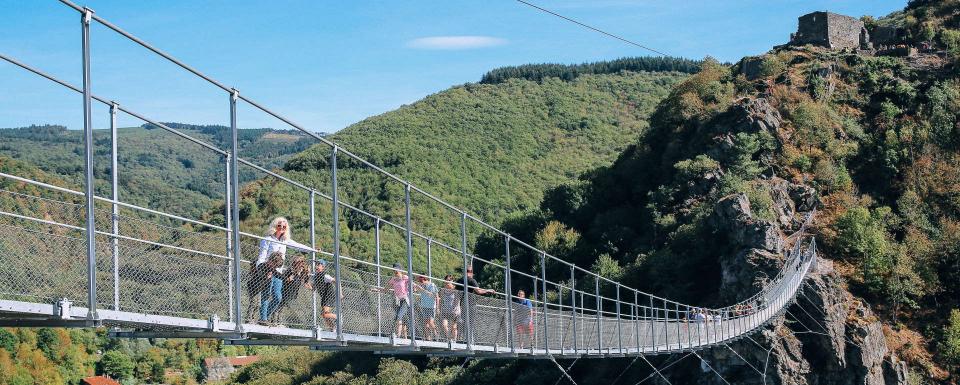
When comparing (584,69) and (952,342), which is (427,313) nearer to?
(952,342)

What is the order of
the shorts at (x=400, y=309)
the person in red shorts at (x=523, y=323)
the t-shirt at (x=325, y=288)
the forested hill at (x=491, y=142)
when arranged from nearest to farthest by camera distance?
the t-shirt at (x=325, y=288) < the shorts at (x=400, y=309) < the person in red shorts at (x=523, y=323) < the forested hill at (x=491, y=142)

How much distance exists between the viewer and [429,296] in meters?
11.2

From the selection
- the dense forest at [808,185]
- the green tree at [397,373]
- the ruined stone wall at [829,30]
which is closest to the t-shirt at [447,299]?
the dense forest at [808,185]

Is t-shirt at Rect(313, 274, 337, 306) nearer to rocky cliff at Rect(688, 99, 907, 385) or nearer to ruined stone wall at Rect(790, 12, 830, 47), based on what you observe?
rocky cliff at Rect(688, 99, 907, 385)

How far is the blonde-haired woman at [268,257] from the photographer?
827 cm

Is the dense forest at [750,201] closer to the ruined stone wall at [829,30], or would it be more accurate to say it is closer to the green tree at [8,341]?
the green tree at [8,341]

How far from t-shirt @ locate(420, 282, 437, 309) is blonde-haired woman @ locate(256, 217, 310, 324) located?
110 inches

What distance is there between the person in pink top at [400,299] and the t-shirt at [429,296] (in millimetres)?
306

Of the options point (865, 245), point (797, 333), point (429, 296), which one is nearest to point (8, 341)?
point (865, 245)

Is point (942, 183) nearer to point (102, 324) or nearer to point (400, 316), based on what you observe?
point (400, 316)

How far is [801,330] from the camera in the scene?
31.5 meters

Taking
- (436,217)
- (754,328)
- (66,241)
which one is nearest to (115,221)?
(66,241)

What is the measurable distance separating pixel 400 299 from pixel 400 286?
5.4 inches

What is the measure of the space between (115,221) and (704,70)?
157 ft
